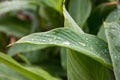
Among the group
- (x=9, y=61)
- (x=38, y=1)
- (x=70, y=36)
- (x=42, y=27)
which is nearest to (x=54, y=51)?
(x=42, y=27)

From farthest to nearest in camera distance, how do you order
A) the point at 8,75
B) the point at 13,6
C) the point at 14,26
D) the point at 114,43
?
the point at 14,26 < the point at 13,6 < the point at 8,75 < the point at 114,43

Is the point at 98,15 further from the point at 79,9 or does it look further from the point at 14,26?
the point at 14,26

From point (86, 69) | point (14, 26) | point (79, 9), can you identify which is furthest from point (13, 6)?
point (86, 69)

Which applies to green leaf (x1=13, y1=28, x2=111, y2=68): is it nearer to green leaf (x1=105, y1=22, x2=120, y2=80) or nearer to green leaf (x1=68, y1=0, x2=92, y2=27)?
green leaf (x1=105, y1=22, x2=120, y2=80)

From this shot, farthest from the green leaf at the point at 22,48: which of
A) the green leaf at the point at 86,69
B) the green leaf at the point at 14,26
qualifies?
the green leaf at the point at 86,69

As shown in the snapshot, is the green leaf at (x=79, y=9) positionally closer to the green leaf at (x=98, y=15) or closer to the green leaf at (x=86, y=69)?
the green leaf at (x=98, y=15)

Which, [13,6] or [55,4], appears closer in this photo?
[55,4]

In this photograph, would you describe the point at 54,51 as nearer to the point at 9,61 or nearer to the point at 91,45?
the point at 9,61
